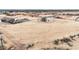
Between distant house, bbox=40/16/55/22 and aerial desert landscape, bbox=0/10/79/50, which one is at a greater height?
distant house, bbox=40/16/55/22

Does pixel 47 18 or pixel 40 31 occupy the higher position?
pixel 47 18

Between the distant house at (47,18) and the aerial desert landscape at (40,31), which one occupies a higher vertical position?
the distant house at (47,18)
